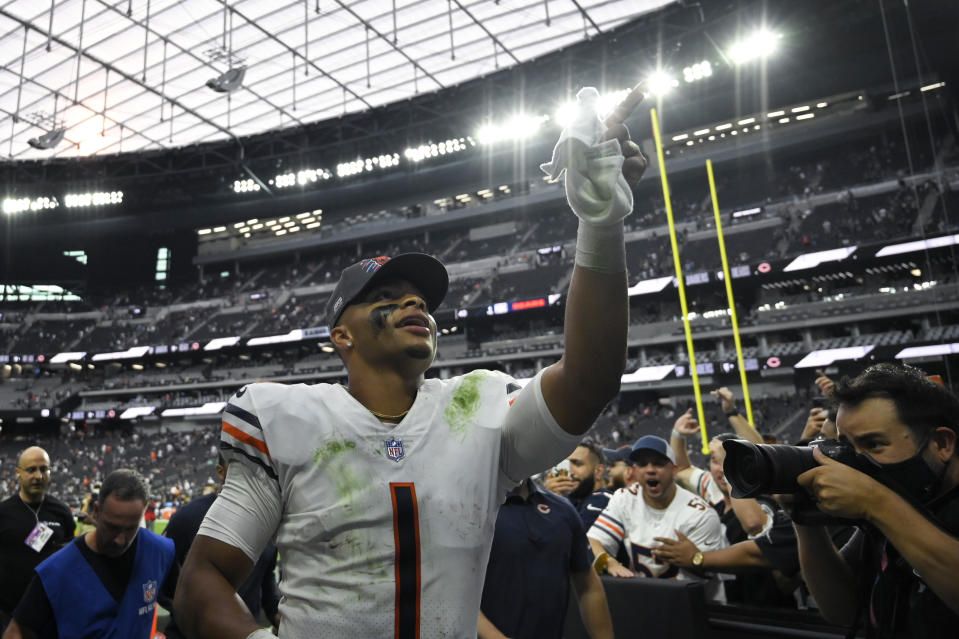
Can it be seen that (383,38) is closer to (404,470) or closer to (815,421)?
(815,421)

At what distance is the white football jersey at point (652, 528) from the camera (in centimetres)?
399

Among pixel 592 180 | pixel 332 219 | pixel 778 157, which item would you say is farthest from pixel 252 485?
pixel 332 219

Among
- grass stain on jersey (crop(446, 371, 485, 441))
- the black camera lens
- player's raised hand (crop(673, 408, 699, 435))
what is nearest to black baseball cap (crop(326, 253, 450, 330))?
grass stain on jersey (crop(446, 371, 485, 441))

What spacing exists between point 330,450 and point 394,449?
156mm

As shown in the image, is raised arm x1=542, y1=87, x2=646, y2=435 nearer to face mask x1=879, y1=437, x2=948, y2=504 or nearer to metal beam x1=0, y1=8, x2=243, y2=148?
face mask x1=879, y1=437, x2=948, y2=504

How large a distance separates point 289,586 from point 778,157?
42.1 metres

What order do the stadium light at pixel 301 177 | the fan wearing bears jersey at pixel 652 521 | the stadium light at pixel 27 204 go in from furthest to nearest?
the stadium light at pixel 27 204, the stadium light at pixel 301 177, the fan wearing bears jersey at pixel 652 521

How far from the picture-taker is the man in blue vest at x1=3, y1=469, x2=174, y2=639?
310 cm

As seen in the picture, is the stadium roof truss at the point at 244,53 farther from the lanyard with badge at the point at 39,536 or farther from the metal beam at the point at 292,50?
the lanyard with badge at the point at 39,536

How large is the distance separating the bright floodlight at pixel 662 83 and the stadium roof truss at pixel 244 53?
287 centimetres

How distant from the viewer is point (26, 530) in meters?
4.86

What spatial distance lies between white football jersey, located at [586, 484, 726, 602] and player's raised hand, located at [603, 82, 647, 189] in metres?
2.98

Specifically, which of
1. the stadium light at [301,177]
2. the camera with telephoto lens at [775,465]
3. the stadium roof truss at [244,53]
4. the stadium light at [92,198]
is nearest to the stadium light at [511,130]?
the stadium roof truss at [244,53]

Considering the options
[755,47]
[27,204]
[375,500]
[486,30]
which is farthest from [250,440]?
[27,204]
